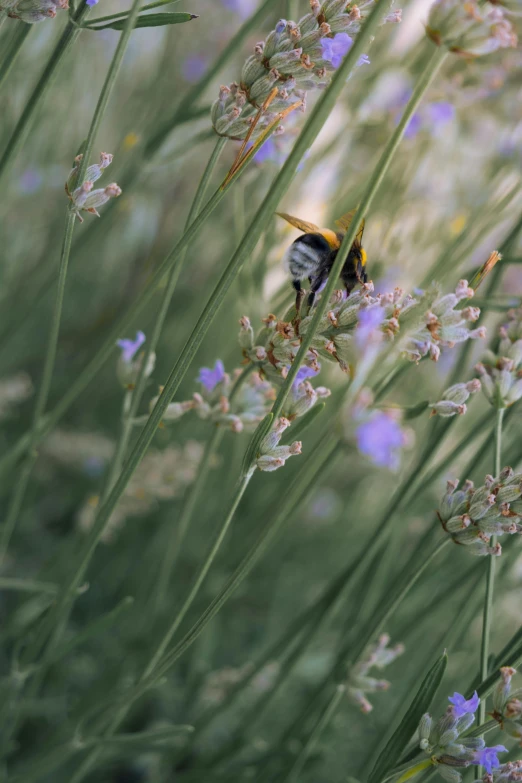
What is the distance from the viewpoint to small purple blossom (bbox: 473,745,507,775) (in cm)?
50

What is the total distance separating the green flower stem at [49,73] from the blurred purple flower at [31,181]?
934 millimetres

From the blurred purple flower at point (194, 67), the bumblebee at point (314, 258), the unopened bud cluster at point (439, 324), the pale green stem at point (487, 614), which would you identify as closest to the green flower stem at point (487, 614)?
the pale green stem at point (487, 614)

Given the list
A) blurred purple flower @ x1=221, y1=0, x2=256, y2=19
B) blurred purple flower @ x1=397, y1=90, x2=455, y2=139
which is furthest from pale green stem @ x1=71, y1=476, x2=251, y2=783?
blurred purple flower @ x1=221, y1=0, x2=256, y2=19

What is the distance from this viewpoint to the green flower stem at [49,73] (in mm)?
551

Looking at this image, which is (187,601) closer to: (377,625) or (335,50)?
(377,625)

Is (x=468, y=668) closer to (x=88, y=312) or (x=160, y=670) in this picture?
(x=160, y=670)

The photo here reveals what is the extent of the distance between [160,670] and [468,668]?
59 cm

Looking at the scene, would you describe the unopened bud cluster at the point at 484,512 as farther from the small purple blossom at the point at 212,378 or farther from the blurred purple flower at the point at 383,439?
the blurred purple flower at the point at 383,439

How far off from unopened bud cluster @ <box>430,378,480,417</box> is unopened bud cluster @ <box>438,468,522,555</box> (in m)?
0.06

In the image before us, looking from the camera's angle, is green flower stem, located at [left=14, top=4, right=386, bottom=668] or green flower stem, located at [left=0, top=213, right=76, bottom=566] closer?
green flower stem, located at [left=14, top=4, right=386, bottom=668]

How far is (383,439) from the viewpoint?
46.9 inches

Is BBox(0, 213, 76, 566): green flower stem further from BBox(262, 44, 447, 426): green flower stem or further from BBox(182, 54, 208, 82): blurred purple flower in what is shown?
BBox(182, 54, 208, 82): blurred purple flower

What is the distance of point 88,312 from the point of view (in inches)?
71.6

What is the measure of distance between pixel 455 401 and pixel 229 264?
22 cm
